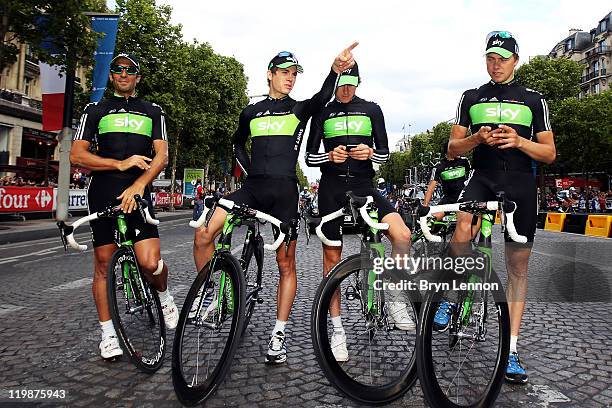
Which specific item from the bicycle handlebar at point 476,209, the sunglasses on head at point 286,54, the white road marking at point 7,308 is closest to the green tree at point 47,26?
the white road marking at point 7,308

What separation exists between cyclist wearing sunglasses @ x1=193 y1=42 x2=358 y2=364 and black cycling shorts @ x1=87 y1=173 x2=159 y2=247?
44 centimetres

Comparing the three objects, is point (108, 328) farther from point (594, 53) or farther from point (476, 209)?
point (594, 53)

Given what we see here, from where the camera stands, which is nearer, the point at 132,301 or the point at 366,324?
the point at 366,324

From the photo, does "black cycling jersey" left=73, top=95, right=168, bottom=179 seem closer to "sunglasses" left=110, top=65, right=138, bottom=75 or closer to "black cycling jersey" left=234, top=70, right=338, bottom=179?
"sunglasses" left=110, top=65, right=138, bottom=75

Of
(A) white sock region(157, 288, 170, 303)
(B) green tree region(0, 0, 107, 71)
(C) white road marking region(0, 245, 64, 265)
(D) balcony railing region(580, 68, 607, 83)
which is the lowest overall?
(C) white road marking region(0, 245, 64, 265)

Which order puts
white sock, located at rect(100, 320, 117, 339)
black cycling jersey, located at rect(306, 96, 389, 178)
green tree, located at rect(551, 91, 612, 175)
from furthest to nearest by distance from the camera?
green tree, located at rect(551, 91, 612, 175)
black cycling jersey, located at rect(306, 96, 389, 178)
white sock, located at rect(100, 320, 117, 339)

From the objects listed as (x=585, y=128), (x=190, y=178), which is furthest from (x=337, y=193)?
(x=585, y=128)

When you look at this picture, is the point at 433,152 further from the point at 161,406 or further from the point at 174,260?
the point at 161,406

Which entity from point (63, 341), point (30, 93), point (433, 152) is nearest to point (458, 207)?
point (63, 341)

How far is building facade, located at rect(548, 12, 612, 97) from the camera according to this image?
6569cm

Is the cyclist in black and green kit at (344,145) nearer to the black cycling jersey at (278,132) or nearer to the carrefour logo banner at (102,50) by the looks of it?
the black cycling jersey at (278,132)

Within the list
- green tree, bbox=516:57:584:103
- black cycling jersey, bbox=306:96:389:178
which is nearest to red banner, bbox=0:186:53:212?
black cycling jersey, bbox=306:96:389:178

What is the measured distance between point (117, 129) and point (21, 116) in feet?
126

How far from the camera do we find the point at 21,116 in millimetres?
35688
